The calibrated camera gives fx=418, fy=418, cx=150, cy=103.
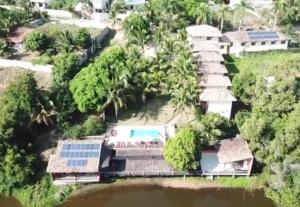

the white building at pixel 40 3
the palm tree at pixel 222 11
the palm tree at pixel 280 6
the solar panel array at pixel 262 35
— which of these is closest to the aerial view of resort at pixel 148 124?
the solar panel array at pixel 262 35

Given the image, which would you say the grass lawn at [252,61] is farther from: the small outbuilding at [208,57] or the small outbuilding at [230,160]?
the small outbuilding at [230,160]

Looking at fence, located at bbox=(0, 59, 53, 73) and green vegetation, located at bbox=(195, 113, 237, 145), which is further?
fence, located at bbox=(0, 59, 53, 73)

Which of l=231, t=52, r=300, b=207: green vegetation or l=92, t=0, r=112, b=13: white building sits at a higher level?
l=92, t=0, r=112, b=13: white building

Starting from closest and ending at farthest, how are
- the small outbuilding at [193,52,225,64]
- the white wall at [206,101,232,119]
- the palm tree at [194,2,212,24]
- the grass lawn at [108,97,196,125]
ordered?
the white wall at [206,101,232,119]
the grass lawn at [108,97,196,125]
the small outbuilding at [193,52,225,64]
the palm tree at [194,2,212,24]

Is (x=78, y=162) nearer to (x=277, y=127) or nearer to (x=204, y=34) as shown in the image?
(x=277, y=127)

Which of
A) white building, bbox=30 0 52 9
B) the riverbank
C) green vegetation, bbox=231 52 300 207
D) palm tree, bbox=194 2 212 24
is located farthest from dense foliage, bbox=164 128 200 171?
white building, bbox=30 0 52 9

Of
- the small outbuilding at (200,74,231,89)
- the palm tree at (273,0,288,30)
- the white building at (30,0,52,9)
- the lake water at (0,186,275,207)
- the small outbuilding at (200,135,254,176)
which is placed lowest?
the lake water at (0,186,275,207)

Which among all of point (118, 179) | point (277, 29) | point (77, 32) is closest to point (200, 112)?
point (118, 179)

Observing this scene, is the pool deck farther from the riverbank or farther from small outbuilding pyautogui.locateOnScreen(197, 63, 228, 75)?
small outbuilding pyautogui.locateOnScreen(197, 63, 228, 75)
